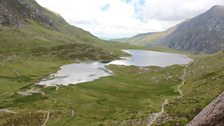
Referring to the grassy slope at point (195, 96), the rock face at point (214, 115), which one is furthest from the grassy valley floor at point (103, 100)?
the rock face at point (214, 115)

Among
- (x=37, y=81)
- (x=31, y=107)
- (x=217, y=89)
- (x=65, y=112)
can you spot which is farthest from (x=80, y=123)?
(x=37, y=81)

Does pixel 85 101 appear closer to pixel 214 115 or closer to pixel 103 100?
pixel 103 100

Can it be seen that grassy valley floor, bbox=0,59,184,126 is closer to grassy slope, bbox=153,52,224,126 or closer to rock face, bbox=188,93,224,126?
grassy slope, bbox=153,52,224,126

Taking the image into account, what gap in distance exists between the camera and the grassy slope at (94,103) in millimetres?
111938

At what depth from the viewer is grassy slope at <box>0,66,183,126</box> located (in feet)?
367

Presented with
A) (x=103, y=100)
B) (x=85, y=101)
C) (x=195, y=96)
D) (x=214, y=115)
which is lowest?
(x=103, y=100)

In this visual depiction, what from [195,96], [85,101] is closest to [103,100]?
[85,101]

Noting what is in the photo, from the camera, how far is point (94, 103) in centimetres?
13562

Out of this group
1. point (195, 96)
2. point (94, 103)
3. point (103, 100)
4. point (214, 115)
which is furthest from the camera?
point (103, 100)

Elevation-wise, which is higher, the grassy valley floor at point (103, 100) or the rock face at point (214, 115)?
the rock face at point (214, 115)

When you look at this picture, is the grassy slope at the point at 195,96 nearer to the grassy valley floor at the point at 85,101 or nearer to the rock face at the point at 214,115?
the grassy valley floor at the point at 85,101

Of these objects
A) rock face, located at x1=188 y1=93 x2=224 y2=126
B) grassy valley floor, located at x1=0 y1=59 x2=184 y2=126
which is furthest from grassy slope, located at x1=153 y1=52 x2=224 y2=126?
rock face, located at x1=188 y1=93 x2=224 y2=126

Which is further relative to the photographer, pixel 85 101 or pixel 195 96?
pixel 195 96

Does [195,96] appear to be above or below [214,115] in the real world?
below
